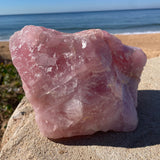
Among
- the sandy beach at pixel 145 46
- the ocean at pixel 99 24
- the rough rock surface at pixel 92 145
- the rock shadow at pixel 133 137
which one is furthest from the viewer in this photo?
the ocean at pixel 99 24

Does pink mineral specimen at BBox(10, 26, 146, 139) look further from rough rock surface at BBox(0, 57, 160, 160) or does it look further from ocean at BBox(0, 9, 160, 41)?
ocean at BBox(0, 9, 160, 41)

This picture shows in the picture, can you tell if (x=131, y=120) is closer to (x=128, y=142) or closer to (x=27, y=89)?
(x=128, y=142)

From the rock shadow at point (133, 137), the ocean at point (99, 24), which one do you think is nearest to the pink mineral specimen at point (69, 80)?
the rock shadow at point (133, 137)

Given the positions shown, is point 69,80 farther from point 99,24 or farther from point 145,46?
point 99,24

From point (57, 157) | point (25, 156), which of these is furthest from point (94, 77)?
point (25, 156)

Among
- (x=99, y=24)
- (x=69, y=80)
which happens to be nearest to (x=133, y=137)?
(x=69, y=80)

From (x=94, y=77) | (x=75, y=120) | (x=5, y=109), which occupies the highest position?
(x=94, y=77)

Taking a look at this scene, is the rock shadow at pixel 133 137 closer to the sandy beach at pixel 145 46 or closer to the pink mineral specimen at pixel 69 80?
the pink mineral specimen at pixel 69 80

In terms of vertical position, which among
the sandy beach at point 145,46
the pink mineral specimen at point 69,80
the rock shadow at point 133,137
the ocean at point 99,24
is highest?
the pink mineral specimen at point 69,80
